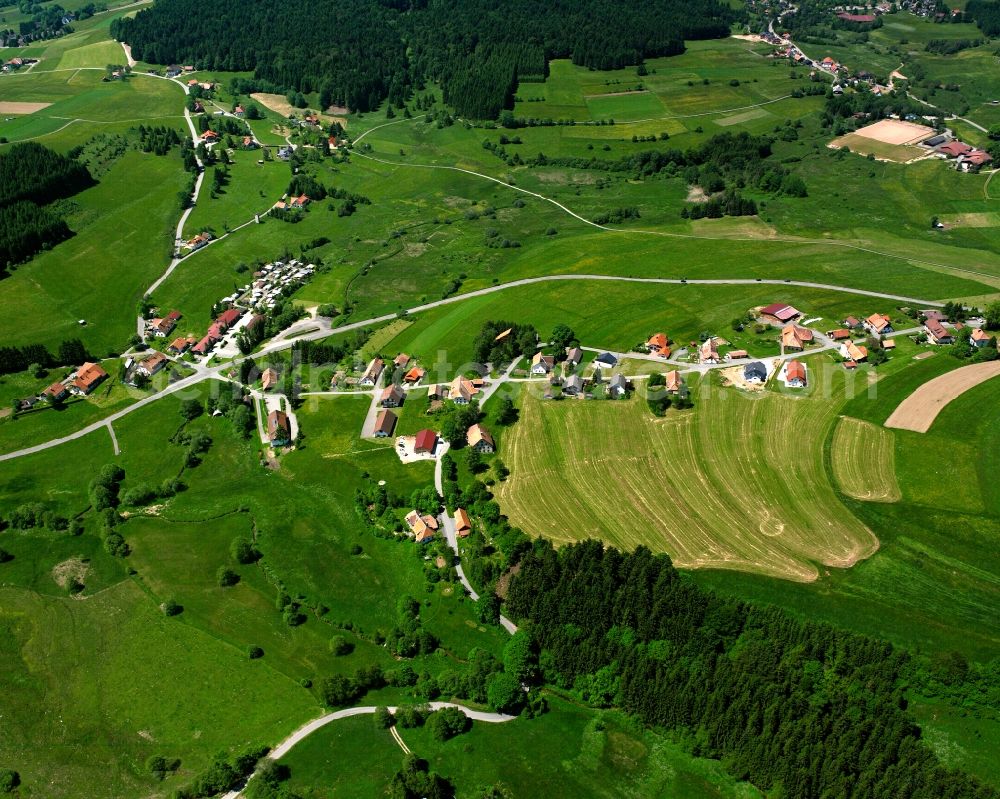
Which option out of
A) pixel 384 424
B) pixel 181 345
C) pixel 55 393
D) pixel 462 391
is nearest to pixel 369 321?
pixel 181 345

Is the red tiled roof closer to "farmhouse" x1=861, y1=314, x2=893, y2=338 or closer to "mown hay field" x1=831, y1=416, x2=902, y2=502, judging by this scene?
"mown hay field" x1=831, y1=416, x2=902, y2=502

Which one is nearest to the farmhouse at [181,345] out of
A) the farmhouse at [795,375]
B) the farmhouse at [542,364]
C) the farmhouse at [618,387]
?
the farmhouse at [542,364]

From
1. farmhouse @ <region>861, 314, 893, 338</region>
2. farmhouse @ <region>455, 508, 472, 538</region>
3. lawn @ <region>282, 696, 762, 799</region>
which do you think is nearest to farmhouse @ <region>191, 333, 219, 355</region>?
farmhouse @ <region>455, 508, 472, 538</region>

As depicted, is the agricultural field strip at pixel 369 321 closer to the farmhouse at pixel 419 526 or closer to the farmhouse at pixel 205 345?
the farmhouse at pixel 205 345

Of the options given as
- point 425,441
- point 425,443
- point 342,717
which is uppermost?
point 425,441

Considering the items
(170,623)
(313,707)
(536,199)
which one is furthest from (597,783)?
(536,199)

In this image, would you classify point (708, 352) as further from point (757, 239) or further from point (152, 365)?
point (152, 365)
